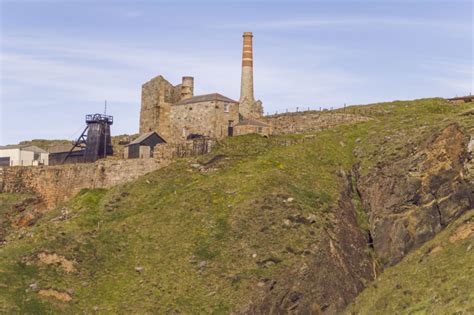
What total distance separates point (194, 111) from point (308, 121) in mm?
12432

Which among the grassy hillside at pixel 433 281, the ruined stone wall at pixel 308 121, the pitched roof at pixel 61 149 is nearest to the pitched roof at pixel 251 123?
the ruined stone wall at pixel 308 121

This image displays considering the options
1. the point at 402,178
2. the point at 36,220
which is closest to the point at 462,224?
the point at 402,178

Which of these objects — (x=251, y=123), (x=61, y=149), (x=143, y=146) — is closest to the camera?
(x=143, y=146)

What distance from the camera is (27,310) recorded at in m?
58.6

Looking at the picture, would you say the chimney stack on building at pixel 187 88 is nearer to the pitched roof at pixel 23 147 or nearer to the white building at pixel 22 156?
the white building at pixel 22 156

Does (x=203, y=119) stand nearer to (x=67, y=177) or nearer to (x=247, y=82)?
(x=247, y=82)

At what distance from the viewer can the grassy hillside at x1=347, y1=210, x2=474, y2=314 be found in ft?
178

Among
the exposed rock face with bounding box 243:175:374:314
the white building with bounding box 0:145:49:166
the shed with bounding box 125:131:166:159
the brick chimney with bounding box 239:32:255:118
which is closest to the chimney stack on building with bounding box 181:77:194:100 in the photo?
the brick chimney with bounding box 239:32:255:118

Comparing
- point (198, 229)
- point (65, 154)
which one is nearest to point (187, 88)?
point (65, 154)

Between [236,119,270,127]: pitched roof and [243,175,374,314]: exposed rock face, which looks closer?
[243,175,374,314]: exposed rock face

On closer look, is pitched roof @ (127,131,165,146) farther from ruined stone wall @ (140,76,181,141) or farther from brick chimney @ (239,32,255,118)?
brick chimney @ (239,32,255,118)

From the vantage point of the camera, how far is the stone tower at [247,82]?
319 feet

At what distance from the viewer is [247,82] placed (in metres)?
97.4

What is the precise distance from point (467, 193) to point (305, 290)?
15.4 meters
